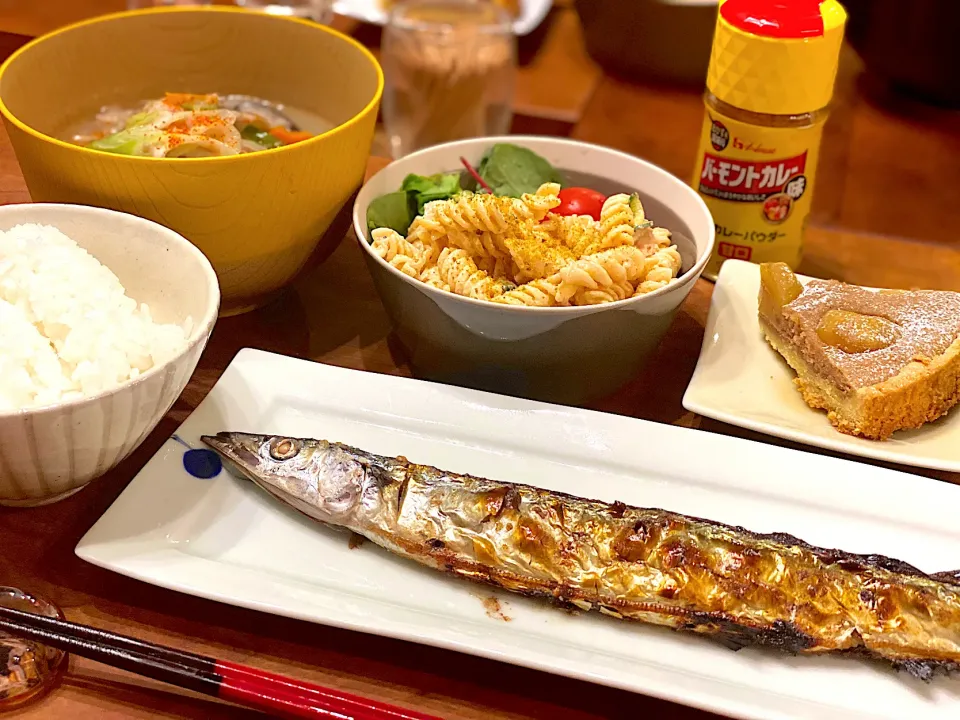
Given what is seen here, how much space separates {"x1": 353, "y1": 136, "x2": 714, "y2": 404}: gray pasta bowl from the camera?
3.60 ft

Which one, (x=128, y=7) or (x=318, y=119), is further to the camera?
(x=128, y=7)

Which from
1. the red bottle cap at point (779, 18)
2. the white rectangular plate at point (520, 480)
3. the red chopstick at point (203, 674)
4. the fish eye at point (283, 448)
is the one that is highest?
the red bottle cap at point (779, 18)

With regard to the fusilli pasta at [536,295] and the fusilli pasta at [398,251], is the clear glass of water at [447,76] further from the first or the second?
the fusilli pasta at [536,295]

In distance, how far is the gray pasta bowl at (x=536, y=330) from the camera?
3.60ft

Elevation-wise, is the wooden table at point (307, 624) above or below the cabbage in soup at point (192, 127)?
below

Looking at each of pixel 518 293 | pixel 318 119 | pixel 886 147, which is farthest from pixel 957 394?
pixel 886 147

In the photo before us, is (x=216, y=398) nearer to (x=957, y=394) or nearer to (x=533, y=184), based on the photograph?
(x=533, y=184)

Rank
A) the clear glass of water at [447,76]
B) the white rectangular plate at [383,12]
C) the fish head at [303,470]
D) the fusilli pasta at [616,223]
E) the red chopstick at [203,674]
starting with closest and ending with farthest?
1. the red chopstick at [203,674]
2. the fish head at [303,470]
3. the fusilli pasta at [616,223]
4. the clear glass of water at [447,76]
5. the white rectangular plate at [383,12]

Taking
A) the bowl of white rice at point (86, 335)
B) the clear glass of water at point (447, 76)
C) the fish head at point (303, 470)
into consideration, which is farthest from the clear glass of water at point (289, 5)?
the fish head at point (303, 470)

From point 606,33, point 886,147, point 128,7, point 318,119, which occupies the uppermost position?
point 318,119

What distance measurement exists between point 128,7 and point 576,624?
89.8 inches

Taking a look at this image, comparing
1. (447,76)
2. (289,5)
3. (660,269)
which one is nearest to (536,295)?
(660,269)

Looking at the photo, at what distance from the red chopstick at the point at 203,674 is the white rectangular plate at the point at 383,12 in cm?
217

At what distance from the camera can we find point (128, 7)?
248 centimetres
